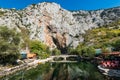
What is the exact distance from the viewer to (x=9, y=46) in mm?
77688

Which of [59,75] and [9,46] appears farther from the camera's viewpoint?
[9,46]

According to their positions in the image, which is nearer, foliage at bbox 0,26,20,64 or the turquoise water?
the turquoise water

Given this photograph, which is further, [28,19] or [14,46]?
[28,19]

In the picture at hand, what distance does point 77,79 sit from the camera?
5494cm

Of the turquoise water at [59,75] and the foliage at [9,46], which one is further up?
the foliage at [9,46]

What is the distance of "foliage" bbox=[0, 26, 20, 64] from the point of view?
77012mm

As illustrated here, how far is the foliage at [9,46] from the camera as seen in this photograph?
77.0 metres

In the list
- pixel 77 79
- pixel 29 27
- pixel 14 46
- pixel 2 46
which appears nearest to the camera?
pixel 77 79

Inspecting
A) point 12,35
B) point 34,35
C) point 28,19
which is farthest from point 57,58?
point 12,35

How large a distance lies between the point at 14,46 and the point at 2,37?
6531mm

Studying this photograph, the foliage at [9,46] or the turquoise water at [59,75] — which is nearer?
the turquoise water at [59,75]

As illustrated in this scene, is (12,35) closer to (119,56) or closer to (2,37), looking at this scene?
(2,37)

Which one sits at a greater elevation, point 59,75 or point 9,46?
point 9,46

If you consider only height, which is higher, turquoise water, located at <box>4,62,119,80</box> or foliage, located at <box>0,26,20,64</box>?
foliage, located at <box>0,26,20,64</box>
